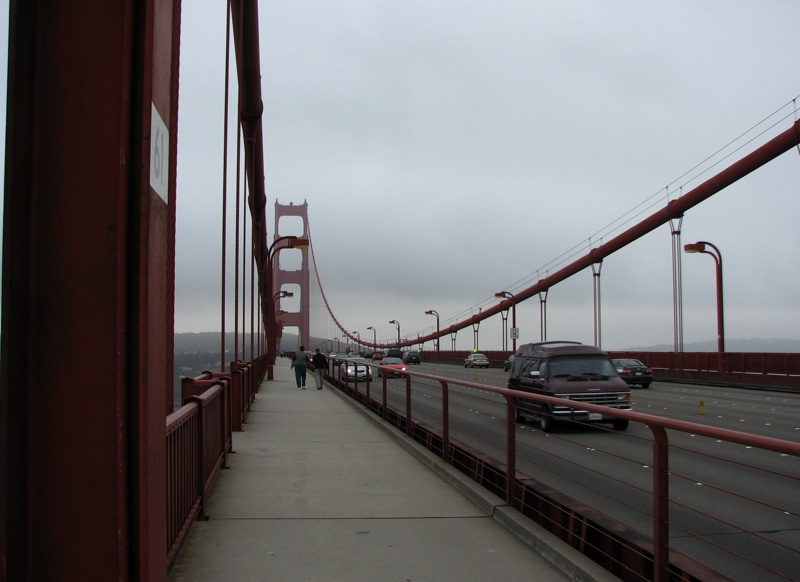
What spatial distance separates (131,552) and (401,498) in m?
4.82

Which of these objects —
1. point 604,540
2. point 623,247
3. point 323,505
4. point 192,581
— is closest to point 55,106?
point 192,581

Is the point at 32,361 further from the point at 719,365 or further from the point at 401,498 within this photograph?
the point at 719,365

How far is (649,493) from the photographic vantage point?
5.20 m

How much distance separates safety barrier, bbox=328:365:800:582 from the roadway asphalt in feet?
0.63

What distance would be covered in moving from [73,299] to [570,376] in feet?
44.0

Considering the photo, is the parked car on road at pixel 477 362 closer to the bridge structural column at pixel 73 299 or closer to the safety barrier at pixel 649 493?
the safety barrier at pixel 649 493

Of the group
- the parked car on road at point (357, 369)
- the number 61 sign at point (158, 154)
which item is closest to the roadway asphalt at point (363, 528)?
the number 61 sign at point (158, 154)

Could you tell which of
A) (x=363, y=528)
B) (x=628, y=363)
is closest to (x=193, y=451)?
(x=363, y=528)

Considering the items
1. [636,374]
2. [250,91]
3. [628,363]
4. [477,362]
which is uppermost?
[250,91]

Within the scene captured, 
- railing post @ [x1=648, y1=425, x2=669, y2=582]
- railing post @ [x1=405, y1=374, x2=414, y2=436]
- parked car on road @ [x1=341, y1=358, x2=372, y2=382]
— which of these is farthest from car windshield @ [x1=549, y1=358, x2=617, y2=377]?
railing post @ [x1=648, y1=425, x2=669, y2=582]

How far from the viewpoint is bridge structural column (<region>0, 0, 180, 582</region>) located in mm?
2627

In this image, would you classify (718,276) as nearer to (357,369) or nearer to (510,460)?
(357,369)

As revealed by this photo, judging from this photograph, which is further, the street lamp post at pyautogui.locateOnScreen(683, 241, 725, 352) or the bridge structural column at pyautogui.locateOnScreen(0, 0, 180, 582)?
the street lamp post at pyautogui.locateOnScreen(683, 241, 725, 352)

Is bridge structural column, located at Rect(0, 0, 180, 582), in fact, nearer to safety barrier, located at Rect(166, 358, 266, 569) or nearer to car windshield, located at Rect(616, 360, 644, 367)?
safety barrier, located at Rect(166, 358, 266, 569)
